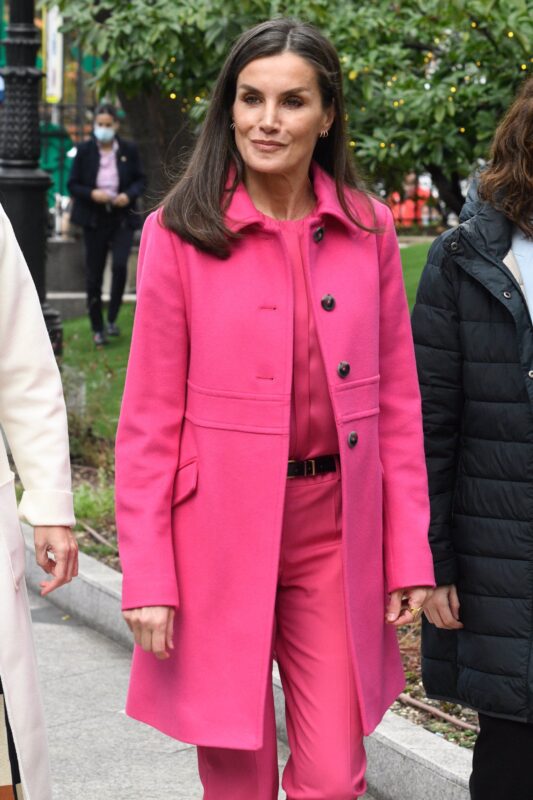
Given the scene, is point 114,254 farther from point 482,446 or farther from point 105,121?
point 482,446

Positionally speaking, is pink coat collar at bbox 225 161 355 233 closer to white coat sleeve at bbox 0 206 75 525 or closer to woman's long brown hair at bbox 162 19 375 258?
woman's long brown hair at bbox 162 19 375 258

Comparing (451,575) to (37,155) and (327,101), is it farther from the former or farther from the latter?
(37,155)

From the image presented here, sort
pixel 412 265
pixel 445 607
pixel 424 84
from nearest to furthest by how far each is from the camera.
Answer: pixel 445 607, pixel 424 84, pixel 412 265

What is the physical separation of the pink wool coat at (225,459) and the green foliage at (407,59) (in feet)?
12.0

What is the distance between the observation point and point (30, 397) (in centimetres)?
323

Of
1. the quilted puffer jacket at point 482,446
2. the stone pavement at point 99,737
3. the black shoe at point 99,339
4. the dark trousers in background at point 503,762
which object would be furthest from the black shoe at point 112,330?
the dark trousers in background at point 503,762

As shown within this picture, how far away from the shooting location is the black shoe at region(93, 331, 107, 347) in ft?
43.8

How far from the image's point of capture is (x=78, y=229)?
60.7 feet

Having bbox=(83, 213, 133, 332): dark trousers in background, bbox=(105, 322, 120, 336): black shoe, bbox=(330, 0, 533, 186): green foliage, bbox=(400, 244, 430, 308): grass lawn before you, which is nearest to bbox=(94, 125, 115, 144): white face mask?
bbox=(83, 213, 133, 332): dark trousers in background

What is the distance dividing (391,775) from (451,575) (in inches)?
42.8

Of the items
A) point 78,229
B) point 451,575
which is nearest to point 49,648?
point 451,575

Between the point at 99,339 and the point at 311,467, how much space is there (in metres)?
10.1

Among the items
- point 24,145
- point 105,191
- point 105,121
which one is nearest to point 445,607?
point 24,145

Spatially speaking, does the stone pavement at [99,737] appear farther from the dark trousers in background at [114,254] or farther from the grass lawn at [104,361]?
the dark trousers in background at [114,254]
